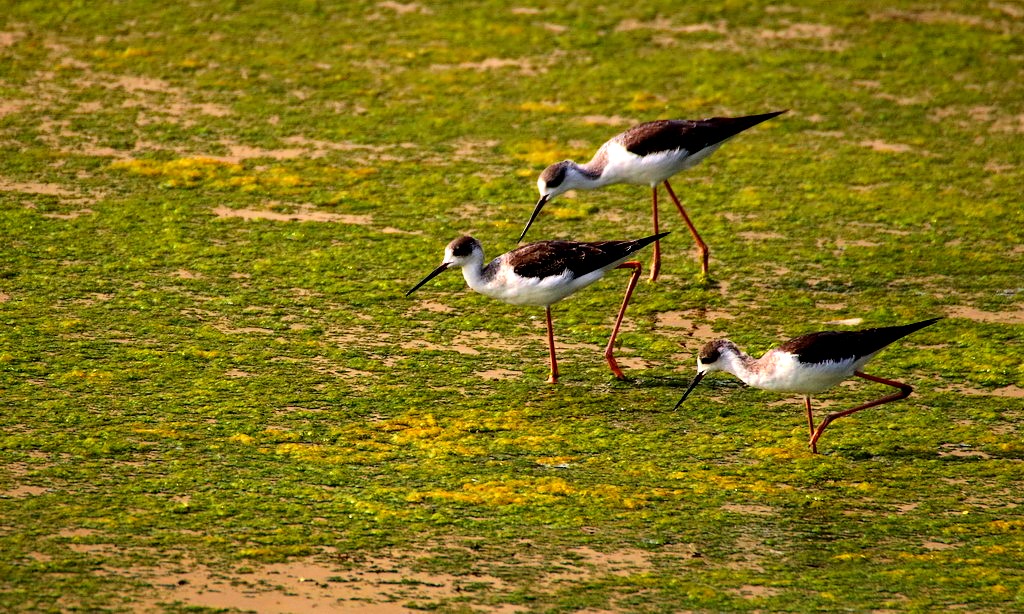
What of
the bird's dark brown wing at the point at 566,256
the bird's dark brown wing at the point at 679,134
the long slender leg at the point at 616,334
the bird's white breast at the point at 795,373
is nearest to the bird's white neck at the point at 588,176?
the bird's dark brown wing at the point at 679,134

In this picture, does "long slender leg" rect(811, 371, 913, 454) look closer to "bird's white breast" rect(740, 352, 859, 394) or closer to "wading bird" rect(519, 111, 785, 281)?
"bird's white breast" rect(740, 352, 859, 394)

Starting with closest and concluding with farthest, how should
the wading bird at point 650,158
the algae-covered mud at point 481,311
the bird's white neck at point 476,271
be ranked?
the algae-covered mud at point 481,311 < the bird's white neck at point 476,271 < the wading bird at point 650,158

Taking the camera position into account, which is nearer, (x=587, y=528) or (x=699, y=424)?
(x=587, y=528)

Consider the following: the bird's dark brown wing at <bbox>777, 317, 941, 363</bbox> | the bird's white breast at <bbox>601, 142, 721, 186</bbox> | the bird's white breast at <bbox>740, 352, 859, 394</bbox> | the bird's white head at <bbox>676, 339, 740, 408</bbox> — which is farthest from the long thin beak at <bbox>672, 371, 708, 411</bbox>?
the bird's white breast at <bbox>601, 142, 721, 186</bbox>

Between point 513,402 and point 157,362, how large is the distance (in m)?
1.79

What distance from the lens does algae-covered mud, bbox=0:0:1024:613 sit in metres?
5.34

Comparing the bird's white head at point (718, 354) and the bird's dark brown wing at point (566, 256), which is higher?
the bird's dark brown wing at point (566, 256)

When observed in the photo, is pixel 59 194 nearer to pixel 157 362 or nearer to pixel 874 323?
pixel 157 362

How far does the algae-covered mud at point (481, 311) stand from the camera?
5340mm

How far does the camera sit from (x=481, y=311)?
7793mm

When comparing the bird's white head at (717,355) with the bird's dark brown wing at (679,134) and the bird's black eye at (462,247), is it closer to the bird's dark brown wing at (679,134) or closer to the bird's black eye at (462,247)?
the bird's black eye at (462,247)

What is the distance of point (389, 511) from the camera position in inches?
221

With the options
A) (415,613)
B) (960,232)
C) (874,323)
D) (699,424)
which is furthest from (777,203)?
(415,613)

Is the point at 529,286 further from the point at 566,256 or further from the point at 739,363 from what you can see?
the point at 739,363
